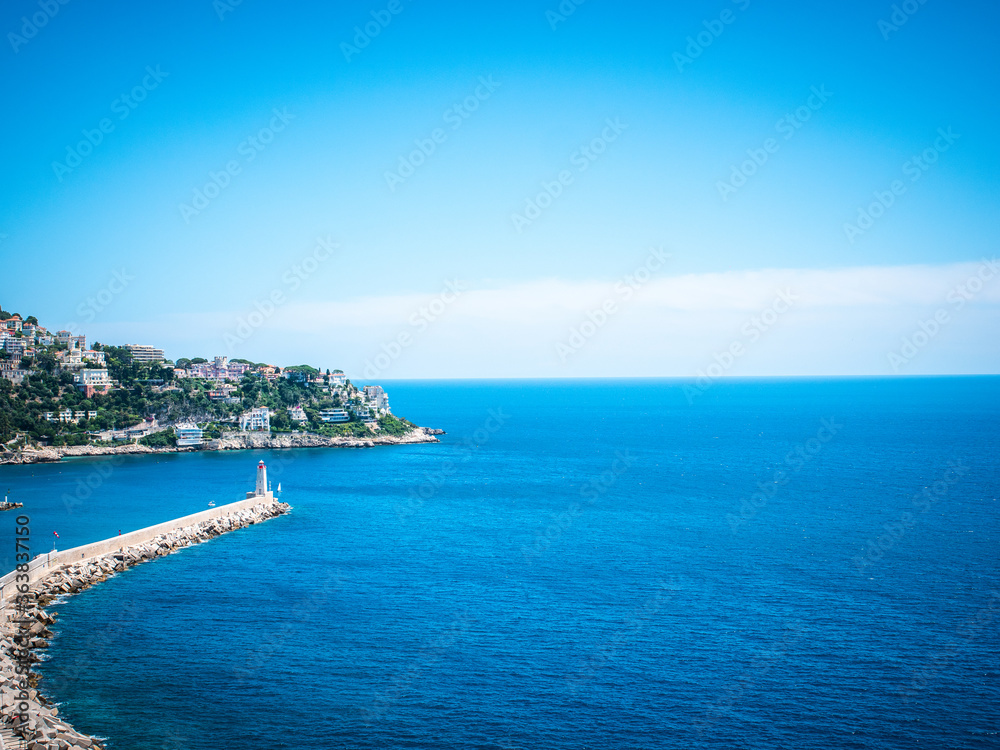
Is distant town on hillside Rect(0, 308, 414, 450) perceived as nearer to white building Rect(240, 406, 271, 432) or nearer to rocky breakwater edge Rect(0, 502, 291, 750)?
white building Rect(240, 406, 271, 432)

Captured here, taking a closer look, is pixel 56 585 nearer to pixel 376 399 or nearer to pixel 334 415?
pixel 334 415

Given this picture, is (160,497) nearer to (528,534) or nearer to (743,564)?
(528,534)

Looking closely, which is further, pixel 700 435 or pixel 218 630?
pixel 700 435

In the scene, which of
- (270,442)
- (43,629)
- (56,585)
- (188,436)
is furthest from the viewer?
(270,442)

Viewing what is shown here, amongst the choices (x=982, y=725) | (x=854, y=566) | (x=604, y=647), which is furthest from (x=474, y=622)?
(x=854, y=566)

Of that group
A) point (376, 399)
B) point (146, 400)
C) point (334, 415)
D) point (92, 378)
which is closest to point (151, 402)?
point (146, 400)

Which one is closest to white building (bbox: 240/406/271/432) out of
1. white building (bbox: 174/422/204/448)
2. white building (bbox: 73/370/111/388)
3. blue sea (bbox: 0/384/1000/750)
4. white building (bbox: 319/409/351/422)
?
white building (bbox: 174/422/204/448)
